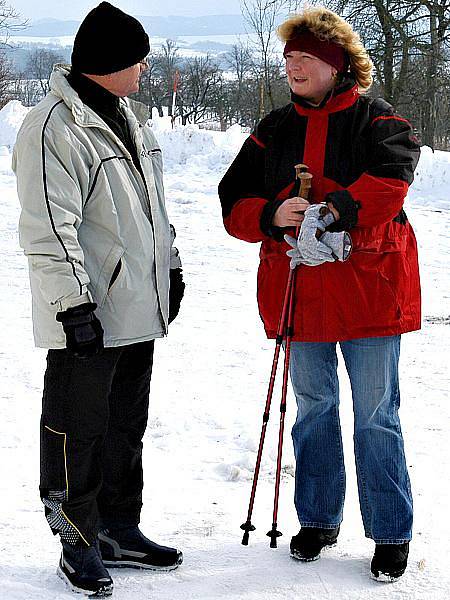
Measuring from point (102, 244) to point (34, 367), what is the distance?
300 cm

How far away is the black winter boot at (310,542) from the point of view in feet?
10.9

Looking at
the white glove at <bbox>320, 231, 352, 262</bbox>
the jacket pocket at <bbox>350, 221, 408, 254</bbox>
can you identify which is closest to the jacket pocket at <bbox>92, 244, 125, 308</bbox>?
the white glove at <bbox>320, 231, 352, 262</bbox>

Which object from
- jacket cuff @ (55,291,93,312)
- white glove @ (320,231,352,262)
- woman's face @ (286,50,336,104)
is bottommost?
jacket cuff @ (55,291,93,312)

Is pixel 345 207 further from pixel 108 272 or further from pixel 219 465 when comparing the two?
pixel 219 465

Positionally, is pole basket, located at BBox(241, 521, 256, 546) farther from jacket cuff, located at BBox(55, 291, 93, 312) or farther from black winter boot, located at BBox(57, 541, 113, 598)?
jacket cuff, located at BBox(55, 291, 93, 312)

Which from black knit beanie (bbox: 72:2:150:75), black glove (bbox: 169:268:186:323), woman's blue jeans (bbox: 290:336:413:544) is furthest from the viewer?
black glove (bbox: 169:268:186:323)

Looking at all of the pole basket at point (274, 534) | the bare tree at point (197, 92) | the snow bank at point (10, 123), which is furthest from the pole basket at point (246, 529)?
the bare tree at point (197, 92)

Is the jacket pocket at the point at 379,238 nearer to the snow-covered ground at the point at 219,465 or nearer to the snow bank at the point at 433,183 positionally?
the snow-covered ground at the point at 219,465

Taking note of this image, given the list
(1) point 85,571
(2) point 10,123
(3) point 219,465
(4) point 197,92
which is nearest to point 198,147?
(2) point 10,123

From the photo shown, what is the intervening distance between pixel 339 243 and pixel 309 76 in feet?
2.01

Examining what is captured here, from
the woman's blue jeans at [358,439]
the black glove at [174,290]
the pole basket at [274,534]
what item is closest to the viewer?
the woman's blue jeans at [358,439]

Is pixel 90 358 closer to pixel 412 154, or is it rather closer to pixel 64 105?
pixel 64 105

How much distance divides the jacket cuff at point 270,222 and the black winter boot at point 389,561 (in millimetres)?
1204

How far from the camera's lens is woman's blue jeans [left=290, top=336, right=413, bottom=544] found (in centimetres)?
315
